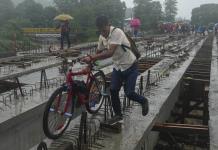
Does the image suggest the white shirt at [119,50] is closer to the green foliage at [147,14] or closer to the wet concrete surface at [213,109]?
the wet concrete surface at [213,109]

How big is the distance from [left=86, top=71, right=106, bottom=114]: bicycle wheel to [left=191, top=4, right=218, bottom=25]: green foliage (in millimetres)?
100330

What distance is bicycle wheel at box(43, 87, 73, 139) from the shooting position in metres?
5.94

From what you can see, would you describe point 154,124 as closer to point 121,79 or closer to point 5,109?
point 121,79

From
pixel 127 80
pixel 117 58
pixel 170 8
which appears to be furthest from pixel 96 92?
pixel 170 8

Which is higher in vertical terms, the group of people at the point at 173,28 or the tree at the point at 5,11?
the tree at the point at 5,11

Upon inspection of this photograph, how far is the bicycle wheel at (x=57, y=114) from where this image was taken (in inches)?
234

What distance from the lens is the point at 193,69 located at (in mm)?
15758

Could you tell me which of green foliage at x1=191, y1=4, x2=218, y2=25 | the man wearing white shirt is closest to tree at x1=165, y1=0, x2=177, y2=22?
green foliage at x1=191, y1=4, x2=218, y2=25

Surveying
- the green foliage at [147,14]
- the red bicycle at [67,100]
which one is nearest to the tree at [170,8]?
the green foliage at [147,14]

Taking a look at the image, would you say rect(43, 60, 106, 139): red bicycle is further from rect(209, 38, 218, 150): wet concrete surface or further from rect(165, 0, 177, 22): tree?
rect(165, 0, 177, 22): tree

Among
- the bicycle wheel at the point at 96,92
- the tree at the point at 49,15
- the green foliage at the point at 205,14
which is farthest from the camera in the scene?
the green foliage at the point at 205,14

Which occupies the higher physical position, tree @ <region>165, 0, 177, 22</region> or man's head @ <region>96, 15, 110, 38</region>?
tree @ <region>165, 0, 177, 22</region>

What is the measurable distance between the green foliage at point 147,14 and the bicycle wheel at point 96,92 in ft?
169

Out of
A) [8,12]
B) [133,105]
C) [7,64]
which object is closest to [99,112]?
[133,105]
